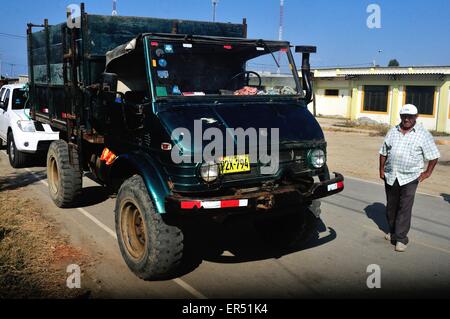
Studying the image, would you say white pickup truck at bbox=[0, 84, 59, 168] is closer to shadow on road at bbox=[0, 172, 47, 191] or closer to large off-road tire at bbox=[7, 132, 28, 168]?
large off-road tire at bbox=[7, 132, 28, 168]

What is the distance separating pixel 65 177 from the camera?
6.76m

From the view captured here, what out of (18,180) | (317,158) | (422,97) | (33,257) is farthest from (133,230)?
(422,97)

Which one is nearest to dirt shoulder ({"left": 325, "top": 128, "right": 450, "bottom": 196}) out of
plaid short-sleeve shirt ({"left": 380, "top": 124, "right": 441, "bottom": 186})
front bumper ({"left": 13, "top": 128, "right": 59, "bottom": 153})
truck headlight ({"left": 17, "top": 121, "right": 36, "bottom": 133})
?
plaid short-sleeve shirt ({"left": 380, "top": 124, "right": 441, "bottom": 186})

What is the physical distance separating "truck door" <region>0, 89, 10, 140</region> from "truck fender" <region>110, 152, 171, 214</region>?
24.2 ft

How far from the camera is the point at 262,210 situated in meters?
4.21

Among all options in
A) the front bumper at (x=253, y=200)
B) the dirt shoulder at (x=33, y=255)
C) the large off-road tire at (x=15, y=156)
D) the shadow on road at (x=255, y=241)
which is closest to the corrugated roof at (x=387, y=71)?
the large off-road tire at (x=15, y=156)

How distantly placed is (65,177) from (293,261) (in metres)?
3.59

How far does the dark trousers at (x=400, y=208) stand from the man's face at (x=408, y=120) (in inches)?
26.0

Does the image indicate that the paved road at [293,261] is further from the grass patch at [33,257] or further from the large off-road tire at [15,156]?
the large off-road tire at [15,156]

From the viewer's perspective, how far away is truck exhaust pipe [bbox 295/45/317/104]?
5418 millimetres

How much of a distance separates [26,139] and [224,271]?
683cm
